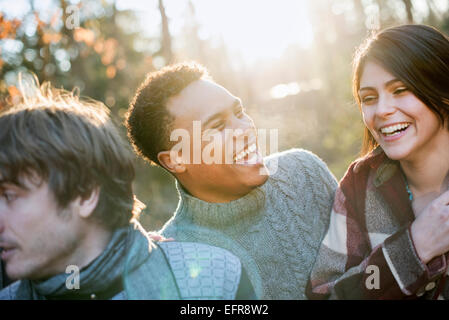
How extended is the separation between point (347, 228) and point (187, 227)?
1037 mm

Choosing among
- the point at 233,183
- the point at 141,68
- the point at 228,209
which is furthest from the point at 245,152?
the point at 141,68

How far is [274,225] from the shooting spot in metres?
2.55

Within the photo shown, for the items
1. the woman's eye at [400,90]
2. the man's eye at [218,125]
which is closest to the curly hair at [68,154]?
the man's eye at [218,125]

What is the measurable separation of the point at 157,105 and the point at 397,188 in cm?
164

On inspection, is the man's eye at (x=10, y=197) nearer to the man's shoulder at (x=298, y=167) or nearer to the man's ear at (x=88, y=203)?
the man's ear at (x=88, y=203)

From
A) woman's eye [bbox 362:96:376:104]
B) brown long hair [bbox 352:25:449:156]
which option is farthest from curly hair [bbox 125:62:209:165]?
brown long hair [bbox 352:25:449:156]

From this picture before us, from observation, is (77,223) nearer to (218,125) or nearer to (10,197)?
(10,197)

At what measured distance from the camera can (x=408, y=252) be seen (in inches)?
74.0

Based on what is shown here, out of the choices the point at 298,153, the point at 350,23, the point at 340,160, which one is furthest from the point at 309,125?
the point at 350,23

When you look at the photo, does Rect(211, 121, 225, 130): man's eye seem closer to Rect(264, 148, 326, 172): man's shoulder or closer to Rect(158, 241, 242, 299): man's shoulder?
Rect(264, 148, 326, 172): man's shoulder

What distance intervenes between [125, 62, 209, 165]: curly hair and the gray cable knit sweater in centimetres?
47

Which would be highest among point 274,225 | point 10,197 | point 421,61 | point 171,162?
point 421,61

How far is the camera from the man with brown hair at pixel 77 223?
1732mm

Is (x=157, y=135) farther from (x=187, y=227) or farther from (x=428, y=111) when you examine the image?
(x=428, y=111)
